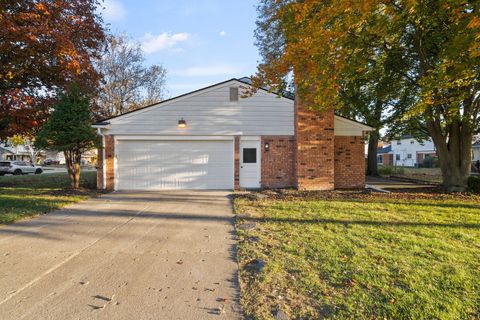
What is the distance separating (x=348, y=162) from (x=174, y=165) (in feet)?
22.5

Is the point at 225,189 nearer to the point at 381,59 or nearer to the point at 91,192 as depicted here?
the point at 91,192

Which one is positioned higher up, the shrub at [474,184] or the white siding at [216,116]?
the white siding at [216,116]

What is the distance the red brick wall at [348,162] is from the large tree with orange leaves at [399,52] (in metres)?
2.04

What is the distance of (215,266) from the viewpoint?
4094mm

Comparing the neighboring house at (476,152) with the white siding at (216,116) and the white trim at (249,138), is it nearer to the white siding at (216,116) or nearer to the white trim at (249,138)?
the white siding at (216,116)

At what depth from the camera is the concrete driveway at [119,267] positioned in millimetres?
3023

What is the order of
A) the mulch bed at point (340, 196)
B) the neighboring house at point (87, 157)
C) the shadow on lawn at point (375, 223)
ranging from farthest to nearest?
the neighboring house at point (87, 157) → the mulch bed at point (340, 196) → the shadow on lawn at point (375, 223)

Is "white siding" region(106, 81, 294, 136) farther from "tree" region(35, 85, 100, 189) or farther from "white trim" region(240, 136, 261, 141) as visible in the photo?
"tree" region(35, 85, 100, 189)

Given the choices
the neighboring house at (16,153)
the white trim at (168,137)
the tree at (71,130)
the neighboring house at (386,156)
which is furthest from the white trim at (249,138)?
the neighboring house at (16,153)

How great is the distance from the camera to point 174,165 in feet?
39.1

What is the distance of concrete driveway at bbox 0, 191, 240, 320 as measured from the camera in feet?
9.92

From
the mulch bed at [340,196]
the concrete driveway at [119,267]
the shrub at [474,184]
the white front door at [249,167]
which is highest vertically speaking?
the white front door at [249,167]

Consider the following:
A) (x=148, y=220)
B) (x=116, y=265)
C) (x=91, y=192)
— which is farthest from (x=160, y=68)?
(x=116, y=265)

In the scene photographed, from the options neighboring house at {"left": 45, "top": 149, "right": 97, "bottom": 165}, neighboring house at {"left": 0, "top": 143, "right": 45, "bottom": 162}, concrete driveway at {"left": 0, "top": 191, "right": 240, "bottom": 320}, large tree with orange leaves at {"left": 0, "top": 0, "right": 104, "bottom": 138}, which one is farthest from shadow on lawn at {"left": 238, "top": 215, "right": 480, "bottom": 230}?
neighboring house at {"left": 0, "top": 143, "right": 45, "bottom": 162}
